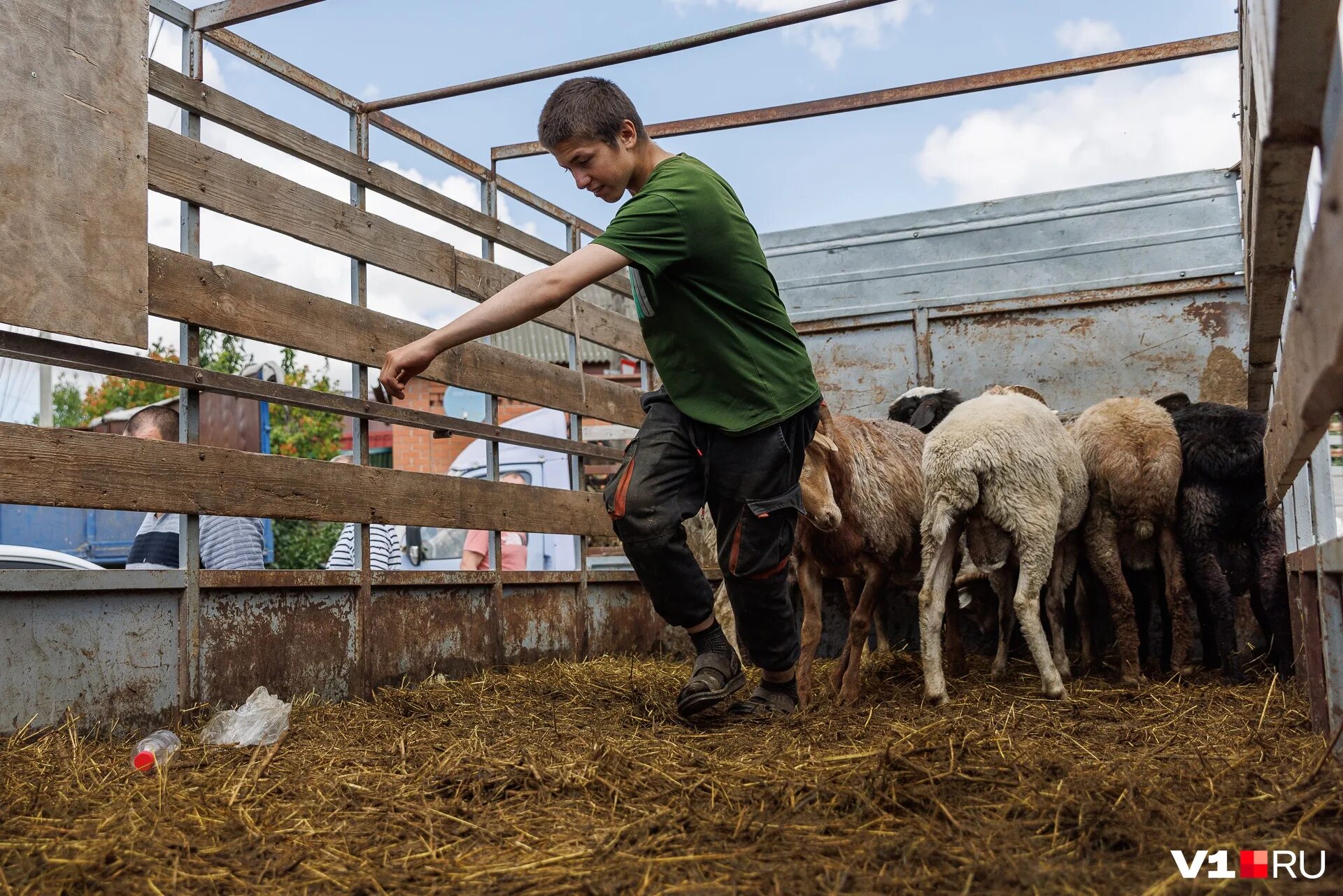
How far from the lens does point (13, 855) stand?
227 cm

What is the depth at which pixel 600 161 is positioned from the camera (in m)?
3.79

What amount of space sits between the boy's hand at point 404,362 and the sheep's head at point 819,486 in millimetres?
1733

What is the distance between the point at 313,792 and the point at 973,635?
4.88 m

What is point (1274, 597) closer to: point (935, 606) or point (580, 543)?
point (935, 606)

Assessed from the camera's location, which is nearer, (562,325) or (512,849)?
(512,849)

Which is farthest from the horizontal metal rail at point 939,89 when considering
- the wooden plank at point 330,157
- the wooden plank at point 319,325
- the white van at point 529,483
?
the white van at point 529,483

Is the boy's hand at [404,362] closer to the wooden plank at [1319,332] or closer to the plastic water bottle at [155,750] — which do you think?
the plastic water bottle at [155,750]

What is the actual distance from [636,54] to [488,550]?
15.0ft

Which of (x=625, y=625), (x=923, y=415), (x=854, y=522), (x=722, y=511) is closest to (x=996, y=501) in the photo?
(x=854, y=522)

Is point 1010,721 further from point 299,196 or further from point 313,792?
point 299,196

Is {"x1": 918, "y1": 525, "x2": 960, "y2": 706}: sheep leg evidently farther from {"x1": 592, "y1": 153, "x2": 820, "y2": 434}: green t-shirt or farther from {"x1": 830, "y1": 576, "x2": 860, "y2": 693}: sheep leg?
{"x1": 592, "y1": 153, "x2": 820, "y2": 434}: green t-shirt

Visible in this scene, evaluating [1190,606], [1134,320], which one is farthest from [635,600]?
[1134,320]

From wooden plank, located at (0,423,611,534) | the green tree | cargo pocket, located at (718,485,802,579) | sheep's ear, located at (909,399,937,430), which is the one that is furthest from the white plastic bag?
the green tree

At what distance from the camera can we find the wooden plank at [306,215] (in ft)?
13.3
